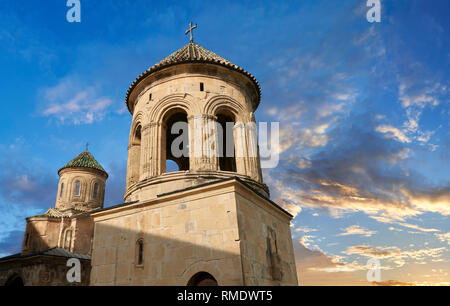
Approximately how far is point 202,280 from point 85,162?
22729 mm

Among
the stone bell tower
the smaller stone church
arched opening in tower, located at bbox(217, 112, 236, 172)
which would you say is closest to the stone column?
the stone bell tower

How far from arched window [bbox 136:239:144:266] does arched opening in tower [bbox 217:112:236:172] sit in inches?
204

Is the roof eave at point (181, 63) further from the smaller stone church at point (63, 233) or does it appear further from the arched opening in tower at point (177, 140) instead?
the smaller stone church at point (63, 233)

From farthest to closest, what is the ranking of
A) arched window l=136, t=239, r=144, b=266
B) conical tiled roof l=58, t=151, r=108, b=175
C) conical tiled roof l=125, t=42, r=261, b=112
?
conical tiled roof l=58, t=151, r=108, b=175 → conical tiled roof l=125, t=42, r=261, b=112 → arched window l=136, t=239, r=144, b=266

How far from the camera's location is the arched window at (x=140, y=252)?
7828 millimetres

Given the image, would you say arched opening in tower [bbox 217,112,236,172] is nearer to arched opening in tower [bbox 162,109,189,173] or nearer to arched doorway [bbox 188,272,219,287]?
arched opening in tower [bbox 162,109,189,173]

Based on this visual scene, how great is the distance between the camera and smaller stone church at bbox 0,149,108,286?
591 inches

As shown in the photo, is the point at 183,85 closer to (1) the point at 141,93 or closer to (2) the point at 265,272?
(1) the point at 141,93

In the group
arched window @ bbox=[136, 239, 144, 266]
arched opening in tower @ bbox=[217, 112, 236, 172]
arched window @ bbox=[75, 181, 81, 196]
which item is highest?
arched window @ bbox=[75, 181, 81, 196]

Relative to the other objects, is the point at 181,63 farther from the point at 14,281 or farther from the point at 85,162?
the point at 85,162

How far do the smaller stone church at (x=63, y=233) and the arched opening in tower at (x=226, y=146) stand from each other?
9979 mm

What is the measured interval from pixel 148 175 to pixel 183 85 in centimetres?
316

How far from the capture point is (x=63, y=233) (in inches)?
879
